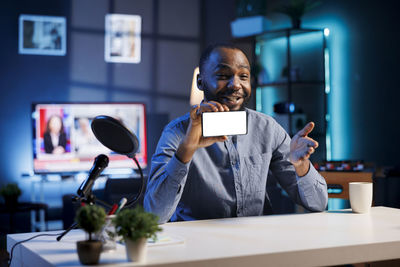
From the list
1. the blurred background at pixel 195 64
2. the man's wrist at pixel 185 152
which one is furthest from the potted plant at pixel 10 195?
the man's wrist at pixel 185 152

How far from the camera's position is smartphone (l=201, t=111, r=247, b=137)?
1.68m

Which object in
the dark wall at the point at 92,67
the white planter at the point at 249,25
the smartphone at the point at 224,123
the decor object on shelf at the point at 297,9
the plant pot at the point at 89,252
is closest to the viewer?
the plant pot at the point at 89,252

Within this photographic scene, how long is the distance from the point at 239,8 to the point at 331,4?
109 centimetres

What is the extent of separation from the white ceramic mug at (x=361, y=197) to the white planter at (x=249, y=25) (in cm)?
413

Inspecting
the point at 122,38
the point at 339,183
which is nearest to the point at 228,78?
the point at 339,183

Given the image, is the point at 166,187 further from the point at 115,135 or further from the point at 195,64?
the point at 195,64

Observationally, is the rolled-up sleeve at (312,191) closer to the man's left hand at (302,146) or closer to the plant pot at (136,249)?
the man's left hand at (302,146)

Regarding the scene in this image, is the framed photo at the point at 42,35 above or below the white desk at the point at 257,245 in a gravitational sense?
above

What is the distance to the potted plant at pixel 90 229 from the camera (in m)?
1.16

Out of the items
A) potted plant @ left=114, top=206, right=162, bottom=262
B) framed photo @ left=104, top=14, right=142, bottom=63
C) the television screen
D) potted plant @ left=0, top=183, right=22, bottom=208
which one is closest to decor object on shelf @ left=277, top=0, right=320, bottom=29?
framed photo @ left=104, top=14, right=142, bottom=63

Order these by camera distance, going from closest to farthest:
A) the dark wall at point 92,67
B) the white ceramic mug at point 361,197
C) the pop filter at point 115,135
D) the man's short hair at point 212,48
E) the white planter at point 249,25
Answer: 1. the pop filter at point 115,135
2. the white ceramic mug at point 361,197
3. the man's short hair at point 212,48
4. the white planter at point 249,25
5. the dark wall at point 92,67

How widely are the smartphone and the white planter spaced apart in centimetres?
434

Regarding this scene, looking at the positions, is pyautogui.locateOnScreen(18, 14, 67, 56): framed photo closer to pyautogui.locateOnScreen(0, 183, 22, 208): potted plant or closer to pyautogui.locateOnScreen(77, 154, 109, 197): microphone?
pyautogui.locateOnScreen(0, 183, 22, 208): potted plant

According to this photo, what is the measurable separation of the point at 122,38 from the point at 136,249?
18.3 feet
